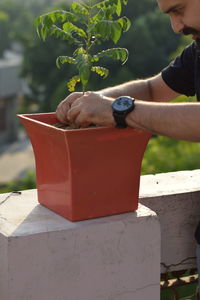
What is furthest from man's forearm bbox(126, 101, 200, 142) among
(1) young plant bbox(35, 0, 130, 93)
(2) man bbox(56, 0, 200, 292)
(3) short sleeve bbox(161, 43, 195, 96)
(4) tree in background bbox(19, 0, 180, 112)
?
(4) tree in background bbox(19, 0, 180, 112)

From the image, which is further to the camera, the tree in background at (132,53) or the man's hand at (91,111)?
the tree in background at (132,53)

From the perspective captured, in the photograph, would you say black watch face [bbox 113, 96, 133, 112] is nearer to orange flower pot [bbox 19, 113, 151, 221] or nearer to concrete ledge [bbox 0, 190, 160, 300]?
orange flower pot [bbox 19, 113, 151, 221]

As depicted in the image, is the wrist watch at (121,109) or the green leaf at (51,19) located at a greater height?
the green leaf at (51,19)

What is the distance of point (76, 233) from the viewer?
269 cm

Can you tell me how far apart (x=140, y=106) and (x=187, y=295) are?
1.50m

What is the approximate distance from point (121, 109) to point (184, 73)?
0.74 meters

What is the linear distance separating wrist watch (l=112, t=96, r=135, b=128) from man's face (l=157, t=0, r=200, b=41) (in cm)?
38

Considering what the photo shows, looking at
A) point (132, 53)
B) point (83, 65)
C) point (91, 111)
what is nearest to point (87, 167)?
point (91, 111)

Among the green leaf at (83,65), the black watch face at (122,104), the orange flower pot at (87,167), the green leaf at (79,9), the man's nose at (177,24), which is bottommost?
the orange flower pot at (87,167)

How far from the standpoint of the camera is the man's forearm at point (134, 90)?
3168mm

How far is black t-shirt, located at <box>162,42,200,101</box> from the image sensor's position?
320 cm

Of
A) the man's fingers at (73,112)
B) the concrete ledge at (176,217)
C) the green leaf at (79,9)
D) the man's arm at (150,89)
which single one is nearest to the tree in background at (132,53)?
the man's arm at (150,89)

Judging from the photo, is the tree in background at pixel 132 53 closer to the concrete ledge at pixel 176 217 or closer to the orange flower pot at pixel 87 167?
the concrete ledge at pixel 176 217

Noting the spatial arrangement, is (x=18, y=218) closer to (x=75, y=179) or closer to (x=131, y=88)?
(x=75, y=179)
